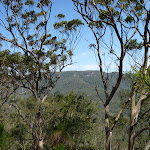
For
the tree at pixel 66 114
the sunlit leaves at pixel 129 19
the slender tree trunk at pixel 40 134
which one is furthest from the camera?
the tree at pixel 66 114

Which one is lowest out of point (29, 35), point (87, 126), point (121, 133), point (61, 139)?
point (121, 133)

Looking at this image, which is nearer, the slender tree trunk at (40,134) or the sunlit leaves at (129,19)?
the sunlit leaves at (129,19)

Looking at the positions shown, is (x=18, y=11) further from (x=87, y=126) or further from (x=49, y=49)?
(x=87, y=126)

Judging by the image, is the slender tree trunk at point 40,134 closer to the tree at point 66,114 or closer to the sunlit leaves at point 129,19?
the tree at point 66,114

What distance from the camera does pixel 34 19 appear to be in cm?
924

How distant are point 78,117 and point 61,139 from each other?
4602mm

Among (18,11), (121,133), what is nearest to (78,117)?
(18,11)

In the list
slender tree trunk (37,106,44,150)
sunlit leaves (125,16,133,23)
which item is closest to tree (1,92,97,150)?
slender tree trunk (37,106,44,150)

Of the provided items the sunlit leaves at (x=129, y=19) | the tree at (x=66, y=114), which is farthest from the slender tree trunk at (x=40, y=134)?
the sunlit leaves at (x=129, y=19)

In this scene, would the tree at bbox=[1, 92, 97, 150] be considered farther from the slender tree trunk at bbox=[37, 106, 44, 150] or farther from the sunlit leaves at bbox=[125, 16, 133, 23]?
the sunlit leaves at bbox=[125, 16, 133, 23]

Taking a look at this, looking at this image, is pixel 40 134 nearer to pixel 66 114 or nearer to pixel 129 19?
pixel 66 114

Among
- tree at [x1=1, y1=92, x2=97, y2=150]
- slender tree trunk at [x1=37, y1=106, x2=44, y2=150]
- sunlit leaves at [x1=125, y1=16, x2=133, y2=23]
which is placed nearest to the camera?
sunlit leaves at [x1=125, y1=16, x2=133, y2=23]

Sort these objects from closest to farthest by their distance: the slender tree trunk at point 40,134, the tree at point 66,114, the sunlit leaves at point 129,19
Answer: the sunlit leaves at point 129,19 < the slender tree trunk at point 40,134 < the tree at point 66,114

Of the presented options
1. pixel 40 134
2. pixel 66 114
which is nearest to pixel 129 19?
pixel 40 134
